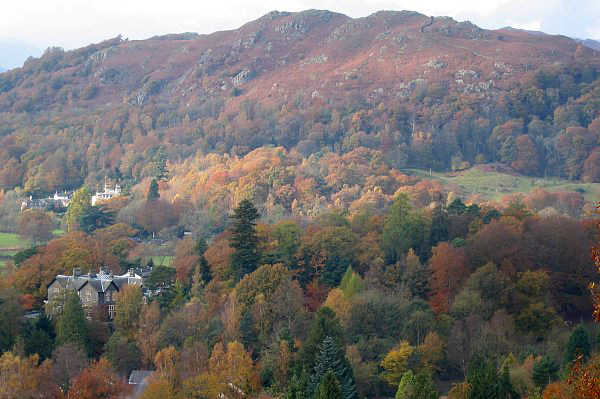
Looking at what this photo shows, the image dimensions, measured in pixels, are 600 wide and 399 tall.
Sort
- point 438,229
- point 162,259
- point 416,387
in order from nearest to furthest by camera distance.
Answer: point 416,387, point 438,229, point 162,259

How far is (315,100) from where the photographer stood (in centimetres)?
10500

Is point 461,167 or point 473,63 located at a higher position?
point 473,63

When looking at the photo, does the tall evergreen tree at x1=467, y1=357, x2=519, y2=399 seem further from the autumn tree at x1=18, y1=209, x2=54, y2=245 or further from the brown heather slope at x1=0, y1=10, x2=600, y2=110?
the brown heather slope at x1=0, y1=10, x2=600, y2=110

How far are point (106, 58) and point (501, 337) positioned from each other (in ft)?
384

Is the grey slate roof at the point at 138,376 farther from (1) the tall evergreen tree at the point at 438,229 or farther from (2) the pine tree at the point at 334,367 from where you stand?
(1) the tall evergreen tree at the point at 438,229

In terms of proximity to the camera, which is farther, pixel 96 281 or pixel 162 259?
pixel 162 259

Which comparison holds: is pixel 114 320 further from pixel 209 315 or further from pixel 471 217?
pixel 471 217

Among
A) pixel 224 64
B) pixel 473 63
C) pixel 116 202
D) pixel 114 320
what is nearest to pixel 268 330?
pixel 114 320

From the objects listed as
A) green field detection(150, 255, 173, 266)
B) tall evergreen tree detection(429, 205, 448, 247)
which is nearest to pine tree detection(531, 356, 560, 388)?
tall evergreen tree detection(429, 205, 448, 247)

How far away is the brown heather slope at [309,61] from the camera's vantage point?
107375 mm

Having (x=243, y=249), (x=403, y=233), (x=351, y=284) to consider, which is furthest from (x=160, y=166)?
(x=351, y=284)

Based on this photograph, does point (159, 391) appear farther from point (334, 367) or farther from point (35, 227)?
point (35, 227)

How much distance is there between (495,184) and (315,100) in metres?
35.3

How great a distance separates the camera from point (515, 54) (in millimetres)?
109812
